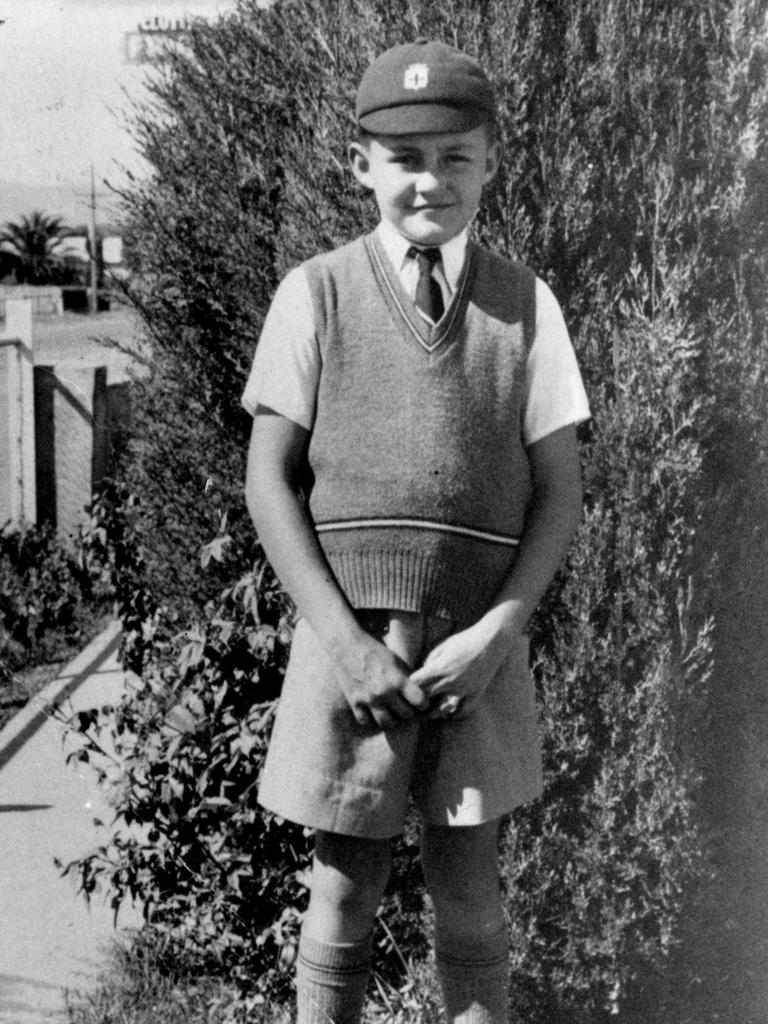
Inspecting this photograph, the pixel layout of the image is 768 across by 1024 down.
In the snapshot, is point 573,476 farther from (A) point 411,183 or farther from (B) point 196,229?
(B) point 196,229

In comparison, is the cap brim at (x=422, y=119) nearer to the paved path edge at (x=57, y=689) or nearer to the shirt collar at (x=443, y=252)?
the shirt collar at (x=443, y=252)

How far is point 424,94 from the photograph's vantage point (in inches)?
90.1

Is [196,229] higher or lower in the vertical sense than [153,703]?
higher

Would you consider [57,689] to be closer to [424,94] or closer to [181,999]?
[181,999]

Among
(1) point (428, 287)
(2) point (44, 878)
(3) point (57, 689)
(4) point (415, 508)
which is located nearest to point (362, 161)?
(1) point (428, 287)

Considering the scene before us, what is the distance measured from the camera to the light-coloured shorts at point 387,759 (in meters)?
2.33

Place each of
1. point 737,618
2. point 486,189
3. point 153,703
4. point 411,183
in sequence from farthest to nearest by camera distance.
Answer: point 153,703 < point 737,618 < point 486,189 < point 411,183

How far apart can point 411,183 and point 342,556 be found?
688mm

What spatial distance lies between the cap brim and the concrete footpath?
1.99m

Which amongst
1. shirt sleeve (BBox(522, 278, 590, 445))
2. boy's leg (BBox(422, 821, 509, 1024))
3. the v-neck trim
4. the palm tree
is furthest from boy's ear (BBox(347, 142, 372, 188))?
the palm tree

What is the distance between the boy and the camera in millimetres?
2287

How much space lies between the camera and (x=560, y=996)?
10.2ft

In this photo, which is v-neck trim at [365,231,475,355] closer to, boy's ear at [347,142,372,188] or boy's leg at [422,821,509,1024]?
boy's ear at [347,142,372,188]

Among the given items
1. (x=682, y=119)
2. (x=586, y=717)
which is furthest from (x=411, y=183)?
(x=586, y=717)
